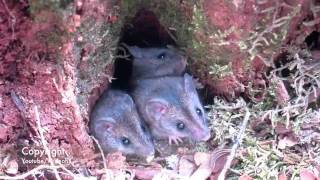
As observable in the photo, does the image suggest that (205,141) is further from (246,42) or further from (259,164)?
(246,42)

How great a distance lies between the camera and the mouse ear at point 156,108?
3.37 m

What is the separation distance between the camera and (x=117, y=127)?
3334 millimetres

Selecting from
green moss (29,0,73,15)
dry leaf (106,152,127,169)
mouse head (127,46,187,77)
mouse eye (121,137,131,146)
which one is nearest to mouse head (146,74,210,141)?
mouse head (127,46,187,77)

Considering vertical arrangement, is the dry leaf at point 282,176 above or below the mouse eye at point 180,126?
below

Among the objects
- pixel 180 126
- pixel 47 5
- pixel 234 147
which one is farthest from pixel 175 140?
pixel 47 5

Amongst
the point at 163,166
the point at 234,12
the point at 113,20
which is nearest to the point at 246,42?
the point at 234,12

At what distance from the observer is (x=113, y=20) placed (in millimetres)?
2688

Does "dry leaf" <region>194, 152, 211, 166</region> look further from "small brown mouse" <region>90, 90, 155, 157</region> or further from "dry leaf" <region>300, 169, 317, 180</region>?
"dry leaf" <region>300, 169, 317, 180</region>

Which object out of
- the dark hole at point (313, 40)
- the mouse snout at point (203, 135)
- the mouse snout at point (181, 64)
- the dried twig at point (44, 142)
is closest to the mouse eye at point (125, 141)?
the mouse snout at point (203, 135)

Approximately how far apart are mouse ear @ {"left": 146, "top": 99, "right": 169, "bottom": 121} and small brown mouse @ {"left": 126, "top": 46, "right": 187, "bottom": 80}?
0.26m

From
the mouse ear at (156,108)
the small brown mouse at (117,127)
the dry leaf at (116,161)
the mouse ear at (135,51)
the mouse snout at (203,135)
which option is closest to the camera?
the dry leaf at (116,161)

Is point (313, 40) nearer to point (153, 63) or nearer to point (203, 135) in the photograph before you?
point (203, 135)

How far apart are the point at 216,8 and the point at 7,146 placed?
1382mm

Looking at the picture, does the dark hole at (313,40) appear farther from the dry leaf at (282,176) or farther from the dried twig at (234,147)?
the dry leaf at (282,176)
